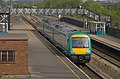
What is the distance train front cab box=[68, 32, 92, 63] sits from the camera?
2638 cm

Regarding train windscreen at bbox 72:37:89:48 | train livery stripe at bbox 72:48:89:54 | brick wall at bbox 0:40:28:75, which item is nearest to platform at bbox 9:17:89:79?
brick wall at bbox 0:40:28:75

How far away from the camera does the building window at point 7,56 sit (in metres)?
20.1

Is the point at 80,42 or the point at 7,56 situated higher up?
the point at 80,42

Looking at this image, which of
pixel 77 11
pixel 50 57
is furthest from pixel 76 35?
pixel 77 11

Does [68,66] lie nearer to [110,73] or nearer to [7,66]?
[110,73]

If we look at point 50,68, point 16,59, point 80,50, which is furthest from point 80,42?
point 16,59

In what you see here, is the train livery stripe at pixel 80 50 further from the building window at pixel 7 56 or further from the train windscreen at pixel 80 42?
the building window at pixel 7 56

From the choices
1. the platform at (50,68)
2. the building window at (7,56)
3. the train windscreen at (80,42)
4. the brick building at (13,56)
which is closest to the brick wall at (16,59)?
the brick building at (13,56)

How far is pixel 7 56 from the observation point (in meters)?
20.3

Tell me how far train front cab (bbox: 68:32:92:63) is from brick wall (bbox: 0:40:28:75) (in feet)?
22.6

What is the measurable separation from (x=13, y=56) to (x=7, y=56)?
36 cm

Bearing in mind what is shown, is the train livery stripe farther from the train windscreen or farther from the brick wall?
the brick wall

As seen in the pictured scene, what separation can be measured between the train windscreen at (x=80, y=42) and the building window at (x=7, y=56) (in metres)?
7.26

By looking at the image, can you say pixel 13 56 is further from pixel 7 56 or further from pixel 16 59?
pixel 7 56
